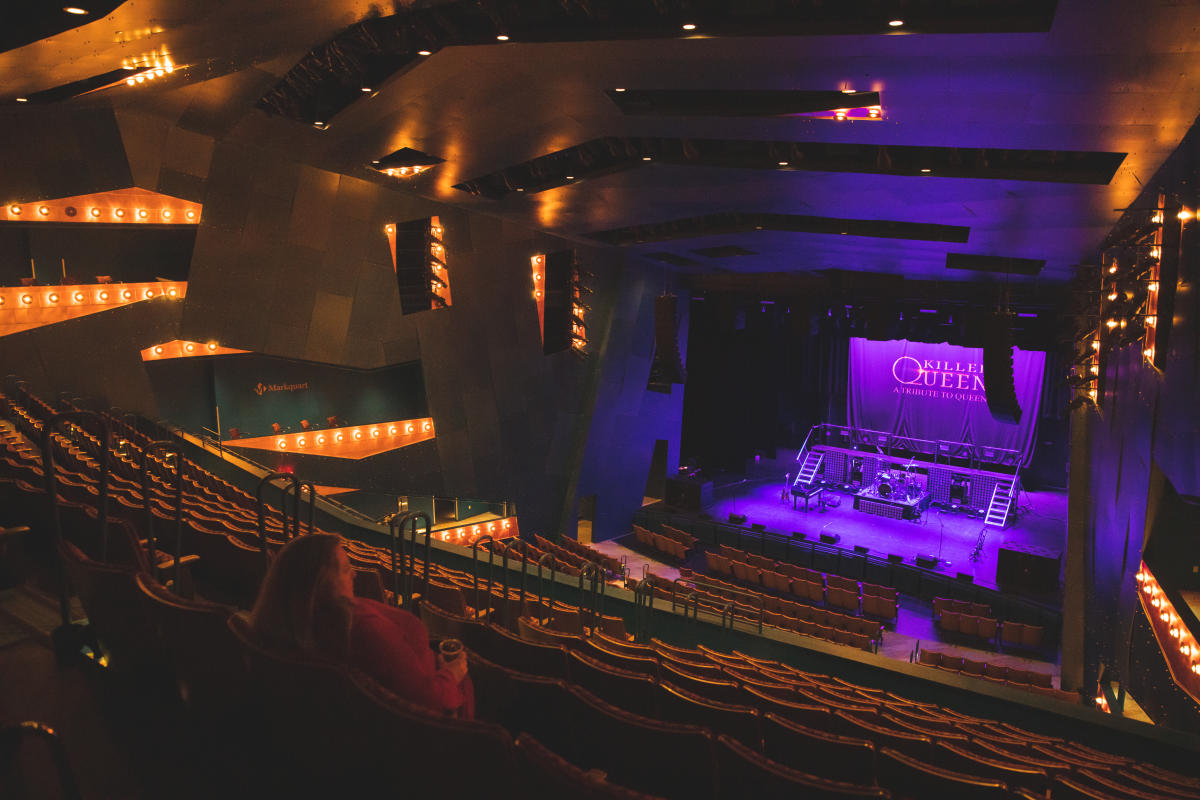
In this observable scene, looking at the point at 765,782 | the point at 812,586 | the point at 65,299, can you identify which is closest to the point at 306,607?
the point at 765,782

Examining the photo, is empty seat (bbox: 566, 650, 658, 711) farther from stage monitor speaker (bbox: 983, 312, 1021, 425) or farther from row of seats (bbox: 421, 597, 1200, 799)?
stage monitor speaker (bbox: 983, 312, 1021, 425)

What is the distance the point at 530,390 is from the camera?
17.3 m

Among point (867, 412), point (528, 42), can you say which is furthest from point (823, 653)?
point (867, 412)

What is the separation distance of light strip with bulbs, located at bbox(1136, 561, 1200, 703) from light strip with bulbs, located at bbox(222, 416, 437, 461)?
40.2ft

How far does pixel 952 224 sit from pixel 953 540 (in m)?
10.0

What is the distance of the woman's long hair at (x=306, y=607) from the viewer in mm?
2471

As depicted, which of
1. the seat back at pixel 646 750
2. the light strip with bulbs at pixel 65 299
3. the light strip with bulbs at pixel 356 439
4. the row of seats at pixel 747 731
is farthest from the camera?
the light strip with bulbs at pixel 356 439

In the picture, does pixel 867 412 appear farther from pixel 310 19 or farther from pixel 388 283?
pixel 310 19

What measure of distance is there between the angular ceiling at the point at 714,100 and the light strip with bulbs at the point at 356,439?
5.28 metres

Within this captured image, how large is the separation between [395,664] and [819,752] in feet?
6.73

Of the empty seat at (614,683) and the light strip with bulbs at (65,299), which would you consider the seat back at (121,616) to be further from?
the light strip with bulbs at (65,299)

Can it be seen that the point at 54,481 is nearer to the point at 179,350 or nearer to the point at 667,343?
the point at 179,350

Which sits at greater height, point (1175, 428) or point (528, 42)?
point (528, 42)

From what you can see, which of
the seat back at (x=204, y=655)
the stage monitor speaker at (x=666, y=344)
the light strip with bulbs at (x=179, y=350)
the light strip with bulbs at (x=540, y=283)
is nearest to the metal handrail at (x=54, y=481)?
the seat back at (x=204, y=655)
